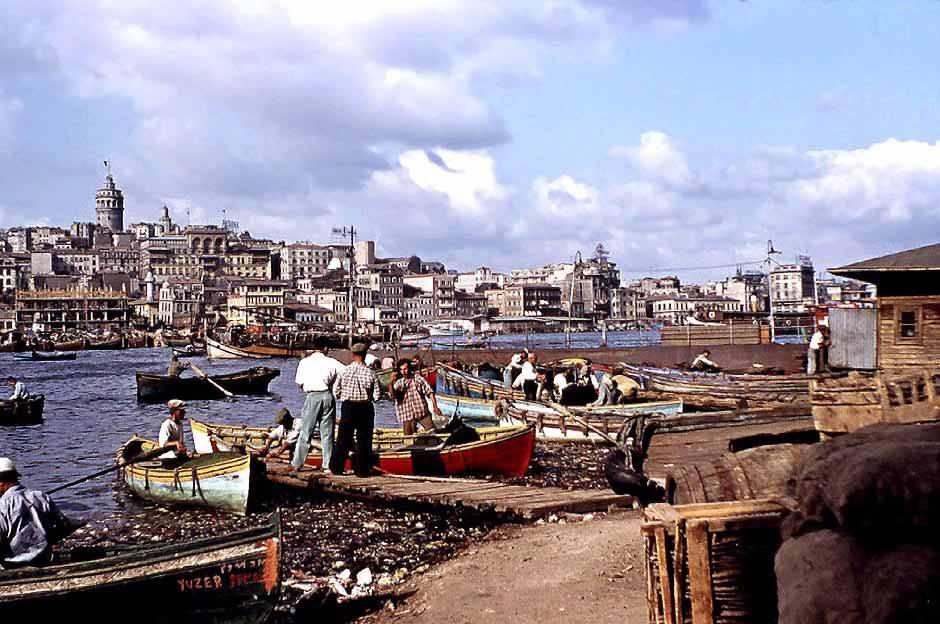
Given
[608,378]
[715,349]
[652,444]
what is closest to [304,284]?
[715,349]

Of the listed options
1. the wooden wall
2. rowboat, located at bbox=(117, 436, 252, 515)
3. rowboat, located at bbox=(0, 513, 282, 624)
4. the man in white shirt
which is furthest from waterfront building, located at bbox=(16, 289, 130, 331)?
rowboat, located at bbox=(0, 513, 282, 624)

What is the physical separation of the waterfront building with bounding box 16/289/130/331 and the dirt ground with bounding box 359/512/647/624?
161 m

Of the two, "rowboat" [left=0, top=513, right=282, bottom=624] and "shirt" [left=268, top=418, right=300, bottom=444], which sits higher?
"shirt" [left=268, top=418, right=300, bottom=444]

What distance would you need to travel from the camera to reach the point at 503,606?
915 cm

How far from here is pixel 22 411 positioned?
120 feet

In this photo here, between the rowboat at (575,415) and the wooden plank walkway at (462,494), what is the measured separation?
7.56m

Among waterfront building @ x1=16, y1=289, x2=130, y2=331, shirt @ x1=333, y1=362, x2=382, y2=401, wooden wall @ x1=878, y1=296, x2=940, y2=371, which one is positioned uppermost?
waterfront building @ x1=16, y1=289, x2=130, y2=331

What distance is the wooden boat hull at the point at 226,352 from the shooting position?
330 feet

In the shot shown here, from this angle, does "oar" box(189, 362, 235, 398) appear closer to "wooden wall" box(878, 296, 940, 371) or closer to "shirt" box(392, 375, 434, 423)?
"shirt" box(392, 375, 434, 423)

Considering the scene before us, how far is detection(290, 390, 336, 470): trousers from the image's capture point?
49.9 feet

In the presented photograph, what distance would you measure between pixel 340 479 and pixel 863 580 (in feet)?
41.9

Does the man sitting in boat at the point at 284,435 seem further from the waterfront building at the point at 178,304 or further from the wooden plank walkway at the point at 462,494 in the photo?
the waterfront building at the point at 178,304

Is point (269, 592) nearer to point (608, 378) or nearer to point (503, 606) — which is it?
point (503, 606)

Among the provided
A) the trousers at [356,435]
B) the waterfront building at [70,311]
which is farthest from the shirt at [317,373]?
the waterfront building at [70,311]
